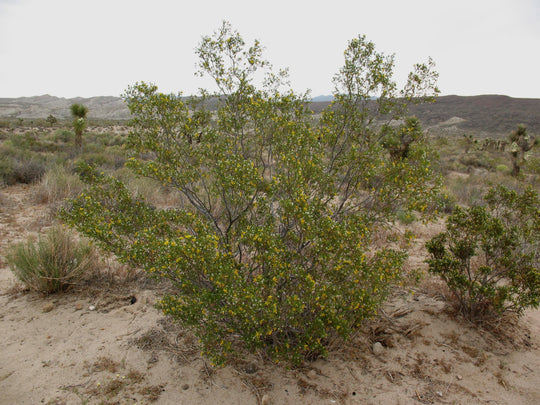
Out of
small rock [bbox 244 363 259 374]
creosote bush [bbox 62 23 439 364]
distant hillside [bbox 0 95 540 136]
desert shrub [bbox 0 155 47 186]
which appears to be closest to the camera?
creosote bush [bbox 62 23 439 364]

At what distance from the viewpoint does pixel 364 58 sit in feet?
12.6

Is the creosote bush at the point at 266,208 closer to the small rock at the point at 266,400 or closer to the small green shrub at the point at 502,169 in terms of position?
the small rock at the point at 266,400

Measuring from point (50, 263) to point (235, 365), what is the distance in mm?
3010

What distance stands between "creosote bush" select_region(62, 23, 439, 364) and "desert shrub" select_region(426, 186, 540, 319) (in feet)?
2.51

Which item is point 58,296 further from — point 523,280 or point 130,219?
point 523,280

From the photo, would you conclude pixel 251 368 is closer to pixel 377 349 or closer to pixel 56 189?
pixel 377 349

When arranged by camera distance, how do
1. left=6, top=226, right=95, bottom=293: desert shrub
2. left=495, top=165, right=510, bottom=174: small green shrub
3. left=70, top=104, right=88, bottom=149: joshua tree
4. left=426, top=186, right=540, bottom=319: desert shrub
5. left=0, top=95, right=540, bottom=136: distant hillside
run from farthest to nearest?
left=0, top=95, right=540, bottom=136: distant hillside, left=495, top=165, right=510, bottom=174: small green shrub, left=70, top=104, right=88, bottom=149: joshua tree, left=6, top=226, right=95, bottom=293: desert shrub, left=426, top=186, right=540, bottom=319: desert shrub

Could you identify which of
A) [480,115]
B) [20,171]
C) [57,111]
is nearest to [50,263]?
[20,171]

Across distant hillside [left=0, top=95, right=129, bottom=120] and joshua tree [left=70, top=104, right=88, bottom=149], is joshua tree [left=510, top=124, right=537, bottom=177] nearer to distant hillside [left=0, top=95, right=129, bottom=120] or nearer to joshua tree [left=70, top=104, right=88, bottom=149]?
joshua tree [left=70, top=104, right=88, bottom=149]

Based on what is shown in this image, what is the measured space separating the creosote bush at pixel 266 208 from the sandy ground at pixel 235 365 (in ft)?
1.00

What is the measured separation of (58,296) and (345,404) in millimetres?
3989

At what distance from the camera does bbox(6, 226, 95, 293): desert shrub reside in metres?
4.37

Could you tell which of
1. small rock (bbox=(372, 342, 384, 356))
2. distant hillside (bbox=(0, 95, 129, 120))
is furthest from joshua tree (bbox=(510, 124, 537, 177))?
distant hillside (bbox=(0, 95, 129, 120))

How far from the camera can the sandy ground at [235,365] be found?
2984 millimetres
